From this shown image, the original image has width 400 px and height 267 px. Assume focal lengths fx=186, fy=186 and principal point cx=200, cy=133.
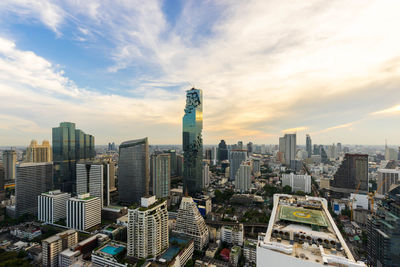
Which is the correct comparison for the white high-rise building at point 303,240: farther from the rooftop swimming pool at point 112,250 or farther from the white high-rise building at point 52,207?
the white high-rise building at point 52,207

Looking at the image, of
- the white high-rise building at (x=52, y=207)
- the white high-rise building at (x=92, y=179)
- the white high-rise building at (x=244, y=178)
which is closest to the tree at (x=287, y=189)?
the white high-rise building at (x=244, y=178)

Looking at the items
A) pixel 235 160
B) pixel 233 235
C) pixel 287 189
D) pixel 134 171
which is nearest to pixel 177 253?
pixel 233 235

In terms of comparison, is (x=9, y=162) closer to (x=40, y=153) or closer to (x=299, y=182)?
(x=40, y=153)

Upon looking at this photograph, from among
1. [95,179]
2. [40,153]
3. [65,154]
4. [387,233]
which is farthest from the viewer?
[40,153]

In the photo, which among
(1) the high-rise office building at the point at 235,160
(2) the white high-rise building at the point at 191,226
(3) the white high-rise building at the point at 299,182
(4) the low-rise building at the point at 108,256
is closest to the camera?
(4) the low-rise building at the point at 108,256

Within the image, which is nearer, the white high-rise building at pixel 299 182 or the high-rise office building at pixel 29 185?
the high-rise office building at pixel 29 185

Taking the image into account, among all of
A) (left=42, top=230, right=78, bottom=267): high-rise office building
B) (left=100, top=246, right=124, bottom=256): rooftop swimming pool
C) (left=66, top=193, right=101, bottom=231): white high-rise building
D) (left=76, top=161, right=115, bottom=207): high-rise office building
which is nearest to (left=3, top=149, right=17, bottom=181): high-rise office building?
(left=76, top=161, right=115, bottom=207): high-rise office building
